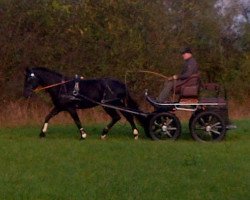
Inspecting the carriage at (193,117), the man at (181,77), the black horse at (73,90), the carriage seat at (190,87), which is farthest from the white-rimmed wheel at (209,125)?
the black horse at (73,90)

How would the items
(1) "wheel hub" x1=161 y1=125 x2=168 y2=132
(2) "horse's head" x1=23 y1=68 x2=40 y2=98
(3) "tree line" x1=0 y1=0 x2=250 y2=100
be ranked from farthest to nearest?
(3) "tree line" x1=0 y1=0 x2=250 y2=100 < (2) "horse's head" x1=23 y1=68 x2=40 y2=98 < (1) "wheel hub" x1=161 y1=125 x2=168 y2=132

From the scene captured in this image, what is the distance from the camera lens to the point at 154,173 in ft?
35.2

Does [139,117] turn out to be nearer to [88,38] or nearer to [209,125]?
[209,125]

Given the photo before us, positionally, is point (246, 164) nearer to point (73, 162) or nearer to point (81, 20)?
point (73, 162)

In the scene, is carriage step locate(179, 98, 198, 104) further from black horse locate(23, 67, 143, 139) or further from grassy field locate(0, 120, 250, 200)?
black horse locate(23, 67, 143, 139)

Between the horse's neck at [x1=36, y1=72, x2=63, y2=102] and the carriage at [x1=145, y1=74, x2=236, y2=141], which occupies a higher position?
the horse's neck at [x1=36, y1=72, x2=63, y2=102]

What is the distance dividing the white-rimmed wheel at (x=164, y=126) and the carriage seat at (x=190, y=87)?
22.7 inches

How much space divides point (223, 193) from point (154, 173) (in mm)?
1715

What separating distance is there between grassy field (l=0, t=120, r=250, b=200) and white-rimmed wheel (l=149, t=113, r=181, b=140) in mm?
324

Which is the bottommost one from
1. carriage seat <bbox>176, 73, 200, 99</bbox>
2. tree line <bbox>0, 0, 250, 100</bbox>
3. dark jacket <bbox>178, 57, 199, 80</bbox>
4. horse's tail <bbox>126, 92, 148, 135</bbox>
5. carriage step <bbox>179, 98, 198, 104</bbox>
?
horse's tail <bbox>126, 92, 148, 135</bbox>

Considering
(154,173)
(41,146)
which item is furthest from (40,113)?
(154,173)

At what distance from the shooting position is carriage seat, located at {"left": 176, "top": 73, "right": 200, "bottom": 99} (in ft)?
51.0

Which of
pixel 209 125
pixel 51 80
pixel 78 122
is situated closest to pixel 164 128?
pixel 209 125

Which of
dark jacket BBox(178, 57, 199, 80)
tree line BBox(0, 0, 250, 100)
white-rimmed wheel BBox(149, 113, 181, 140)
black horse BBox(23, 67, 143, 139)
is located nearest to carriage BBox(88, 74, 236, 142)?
white-rimmed wheel BBox(149, 113, 181, 140)
